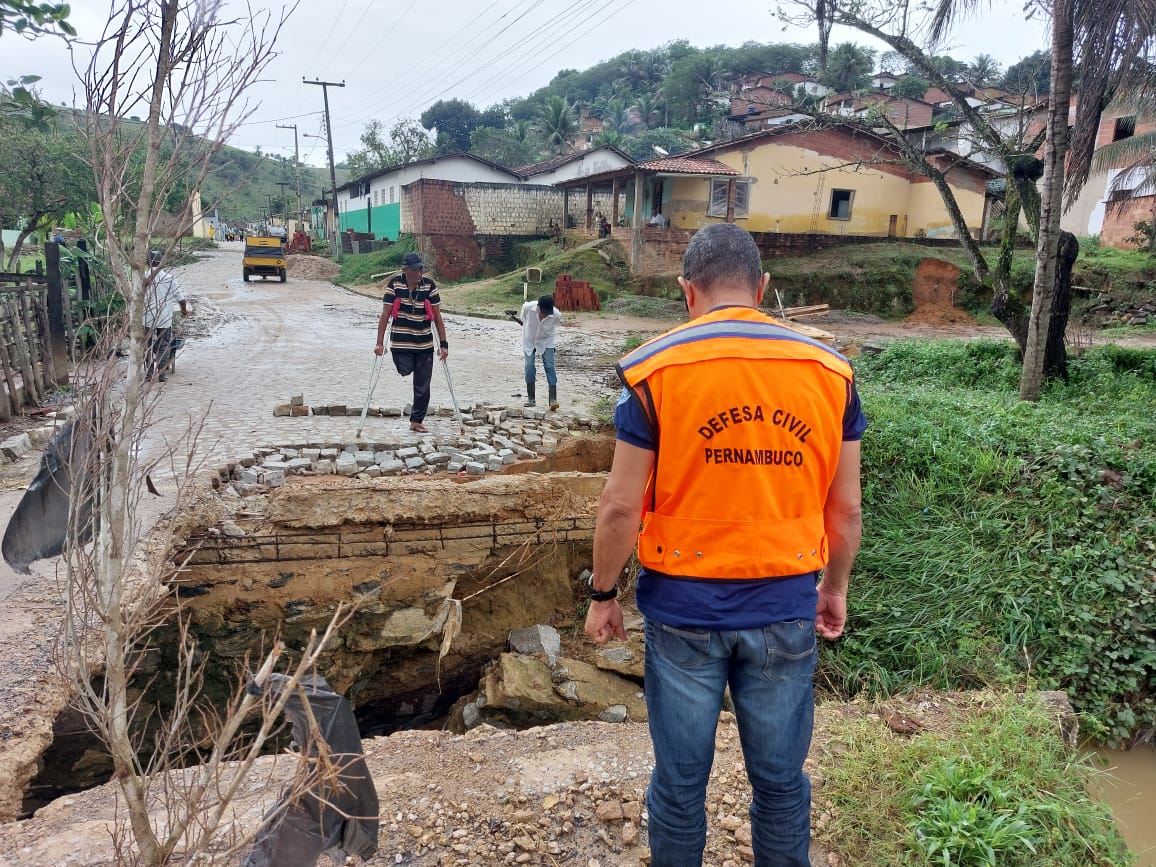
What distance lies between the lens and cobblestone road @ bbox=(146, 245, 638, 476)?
7.32 metres

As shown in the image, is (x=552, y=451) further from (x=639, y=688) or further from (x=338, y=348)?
(x=338, y=348)

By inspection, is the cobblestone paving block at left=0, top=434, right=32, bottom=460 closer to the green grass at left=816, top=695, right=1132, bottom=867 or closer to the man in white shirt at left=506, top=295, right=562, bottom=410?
the man in white shirt at left=506, top=295, right=562, bottom=410

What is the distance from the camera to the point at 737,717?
1920mm

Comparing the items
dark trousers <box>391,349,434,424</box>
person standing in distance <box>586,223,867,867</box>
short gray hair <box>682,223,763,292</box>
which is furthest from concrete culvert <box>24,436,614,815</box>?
short gray hair <box>682,223,763,292</box>

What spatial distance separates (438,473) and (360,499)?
Result: 838mm

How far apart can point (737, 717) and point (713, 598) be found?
1.17 feet

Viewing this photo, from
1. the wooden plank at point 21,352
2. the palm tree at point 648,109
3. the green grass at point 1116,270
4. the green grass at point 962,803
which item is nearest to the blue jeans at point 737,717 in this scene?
the green grass at point 962,803

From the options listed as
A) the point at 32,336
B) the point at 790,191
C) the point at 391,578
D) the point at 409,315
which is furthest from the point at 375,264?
the point at 391,578

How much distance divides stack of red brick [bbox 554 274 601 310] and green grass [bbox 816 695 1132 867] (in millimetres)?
16519

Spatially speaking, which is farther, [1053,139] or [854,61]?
[854,61]

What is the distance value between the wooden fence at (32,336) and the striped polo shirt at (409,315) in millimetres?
3847

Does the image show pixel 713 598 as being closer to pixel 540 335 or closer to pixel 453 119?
pixel 540 335

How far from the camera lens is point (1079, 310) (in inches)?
654

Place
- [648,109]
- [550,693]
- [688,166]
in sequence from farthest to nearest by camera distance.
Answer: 1. [648,109]
2. [688,166]
3. [550,693]
